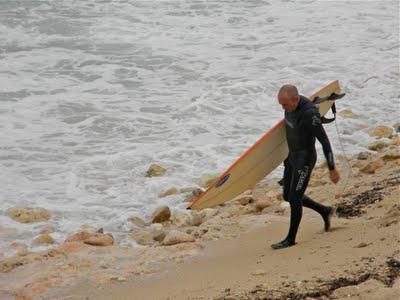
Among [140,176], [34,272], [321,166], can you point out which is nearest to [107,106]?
[140,176]

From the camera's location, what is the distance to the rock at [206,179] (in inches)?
397

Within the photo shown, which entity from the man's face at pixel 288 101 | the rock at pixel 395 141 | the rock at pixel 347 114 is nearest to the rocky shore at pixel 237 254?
the rock at pixel 395 141

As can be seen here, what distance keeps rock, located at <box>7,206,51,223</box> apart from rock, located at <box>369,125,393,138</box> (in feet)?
18.9

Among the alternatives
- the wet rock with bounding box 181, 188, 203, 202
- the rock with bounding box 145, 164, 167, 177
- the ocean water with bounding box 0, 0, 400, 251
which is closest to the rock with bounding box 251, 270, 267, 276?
the ocean water with bounding box 0, 0, 400, 251

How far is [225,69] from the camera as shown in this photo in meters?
16.5

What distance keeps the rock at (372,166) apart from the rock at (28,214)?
4.54 m

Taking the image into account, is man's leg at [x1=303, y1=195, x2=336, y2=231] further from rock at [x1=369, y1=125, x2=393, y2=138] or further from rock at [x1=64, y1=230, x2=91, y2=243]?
rock at [x1=369, y1=125, x2=393, y2=138]

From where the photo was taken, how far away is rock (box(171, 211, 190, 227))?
880cm

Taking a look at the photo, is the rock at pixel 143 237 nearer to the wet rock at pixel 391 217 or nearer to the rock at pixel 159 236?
the rock at pixel 159 236

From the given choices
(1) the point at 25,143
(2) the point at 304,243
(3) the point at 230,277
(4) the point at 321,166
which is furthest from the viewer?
(1) the point at 25,143

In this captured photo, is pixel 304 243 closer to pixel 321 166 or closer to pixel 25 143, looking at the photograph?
pixel 321 166

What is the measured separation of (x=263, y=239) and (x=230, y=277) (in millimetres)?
1533

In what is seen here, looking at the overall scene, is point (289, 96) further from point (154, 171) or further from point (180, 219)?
point (154, 171)

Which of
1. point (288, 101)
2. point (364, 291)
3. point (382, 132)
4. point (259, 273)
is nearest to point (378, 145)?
point (382, 132)
